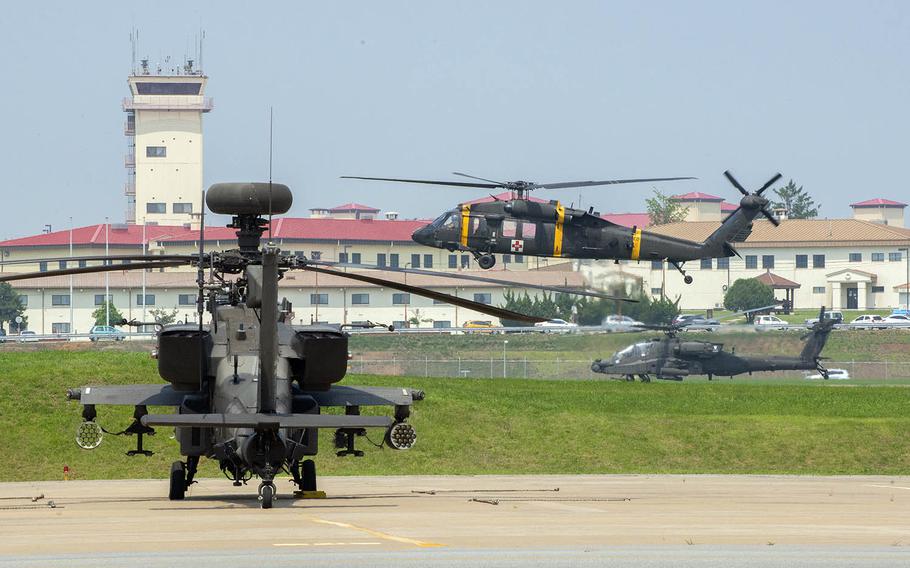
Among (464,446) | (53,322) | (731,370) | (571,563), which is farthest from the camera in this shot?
(53,322)

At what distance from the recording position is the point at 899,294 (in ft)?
572

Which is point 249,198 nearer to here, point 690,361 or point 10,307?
point 690,361

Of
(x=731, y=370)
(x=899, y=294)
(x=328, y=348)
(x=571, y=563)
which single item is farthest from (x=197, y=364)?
(x=899, y=294)

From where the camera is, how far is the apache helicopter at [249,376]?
2169cm

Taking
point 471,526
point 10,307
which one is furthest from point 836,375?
point 471,526

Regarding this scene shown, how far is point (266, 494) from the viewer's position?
22703 millimetres

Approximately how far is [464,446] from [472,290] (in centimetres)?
10832

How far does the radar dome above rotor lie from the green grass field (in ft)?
47.6

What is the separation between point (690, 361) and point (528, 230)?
19781 mm

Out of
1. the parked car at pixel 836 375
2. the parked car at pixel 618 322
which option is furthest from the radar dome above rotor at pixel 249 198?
the parked car at pixel 836 375

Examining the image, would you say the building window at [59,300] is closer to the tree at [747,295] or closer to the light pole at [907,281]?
the tree at [747,295]

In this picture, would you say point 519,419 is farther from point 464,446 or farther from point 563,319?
point 563,319

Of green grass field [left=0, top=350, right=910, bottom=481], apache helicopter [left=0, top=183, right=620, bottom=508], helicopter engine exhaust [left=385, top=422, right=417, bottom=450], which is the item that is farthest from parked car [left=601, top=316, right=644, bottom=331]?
helicopter engine exhaust [left=385, top=422, right=417, bottom=450]

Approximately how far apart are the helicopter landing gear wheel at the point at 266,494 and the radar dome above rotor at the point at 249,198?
3967mm
